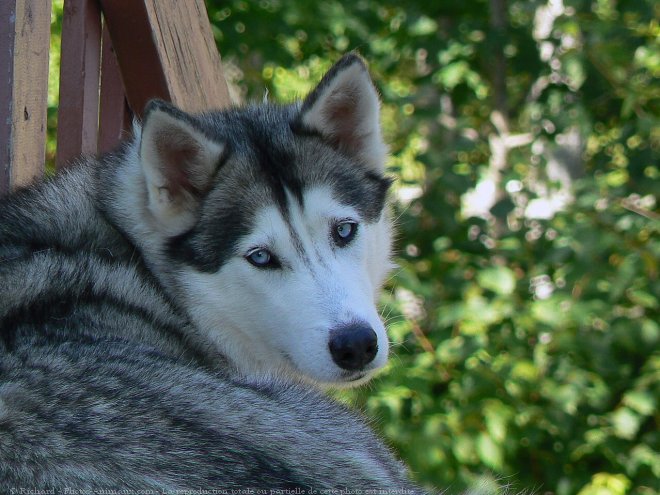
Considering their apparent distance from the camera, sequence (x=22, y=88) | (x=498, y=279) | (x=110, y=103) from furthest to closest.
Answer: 1. (x=498, y=279)
2. (x=110, y=103)
3. (x=22, y=88)

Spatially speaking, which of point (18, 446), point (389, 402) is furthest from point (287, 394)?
point (389, 402)

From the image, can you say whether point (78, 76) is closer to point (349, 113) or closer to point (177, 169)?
point (177, 169)

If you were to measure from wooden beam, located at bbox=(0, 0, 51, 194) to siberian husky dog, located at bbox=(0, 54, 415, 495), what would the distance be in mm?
96

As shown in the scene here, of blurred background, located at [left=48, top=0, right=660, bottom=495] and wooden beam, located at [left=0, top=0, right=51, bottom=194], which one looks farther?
blurred background, located at [left=48, top=0, right=660, bottom=495]

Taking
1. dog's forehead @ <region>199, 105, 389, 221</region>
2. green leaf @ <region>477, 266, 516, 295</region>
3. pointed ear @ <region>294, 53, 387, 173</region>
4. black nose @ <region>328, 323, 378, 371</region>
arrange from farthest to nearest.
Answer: green leaf @ <region>477, 266, 516, 295</region>
pointed ear @ <region>294, 53, 387, 173</region>
dog's forehead @ <region>199, 105, 389, 221</region>
black nose @ <region>328, 323, 378, 371</region>

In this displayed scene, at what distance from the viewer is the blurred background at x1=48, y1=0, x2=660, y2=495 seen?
5000mm

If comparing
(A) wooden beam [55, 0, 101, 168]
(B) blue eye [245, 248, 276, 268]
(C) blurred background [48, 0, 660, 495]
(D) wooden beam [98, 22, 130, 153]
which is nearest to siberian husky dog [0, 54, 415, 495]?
(B) blue eye [245, 248, 276, 268]

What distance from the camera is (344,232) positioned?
2928mm

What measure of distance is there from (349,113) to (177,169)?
64 centimetres

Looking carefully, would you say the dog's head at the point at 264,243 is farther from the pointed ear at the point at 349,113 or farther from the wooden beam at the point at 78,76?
the wooden beam at the point at 78,76

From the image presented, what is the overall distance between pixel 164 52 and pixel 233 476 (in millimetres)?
1767

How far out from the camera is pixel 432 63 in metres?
5.43

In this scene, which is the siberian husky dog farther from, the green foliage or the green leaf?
the green leaf

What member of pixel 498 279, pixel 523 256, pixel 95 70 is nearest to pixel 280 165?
pixel 95 70
